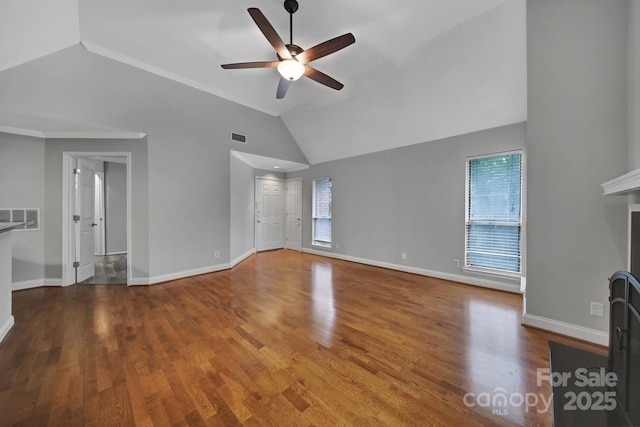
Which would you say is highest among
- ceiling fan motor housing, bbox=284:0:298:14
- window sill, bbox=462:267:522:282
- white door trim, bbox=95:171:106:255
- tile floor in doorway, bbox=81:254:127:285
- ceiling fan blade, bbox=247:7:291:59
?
ceiling fan motor housing, bbox=284:0:298:14

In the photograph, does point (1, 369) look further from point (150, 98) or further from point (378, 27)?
point (378, 27)

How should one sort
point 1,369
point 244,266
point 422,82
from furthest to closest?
point 244,266 < point 422,82 < point 1,369

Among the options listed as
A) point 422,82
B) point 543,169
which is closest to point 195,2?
point 422,82

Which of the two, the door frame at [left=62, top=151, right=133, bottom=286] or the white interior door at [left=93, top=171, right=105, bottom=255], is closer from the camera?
the door frame at [left=62, top=151, right=133, bottom=286]

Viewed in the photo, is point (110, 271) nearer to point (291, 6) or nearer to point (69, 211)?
point (69, 211)

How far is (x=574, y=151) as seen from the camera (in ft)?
7.09

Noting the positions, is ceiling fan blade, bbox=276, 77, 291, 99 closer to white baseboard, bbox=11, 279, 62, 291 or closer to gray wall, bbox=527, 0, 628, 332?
gray wall, bbox=527, 0, 628, 332

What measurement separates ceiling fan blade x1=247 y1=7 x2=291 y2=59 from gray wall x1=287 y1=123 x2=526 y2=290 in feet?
9.88

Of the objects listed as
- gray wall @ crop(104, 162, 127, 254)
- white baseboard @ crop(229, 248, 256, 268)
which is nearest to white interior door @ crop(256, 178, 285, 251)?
white baseboard @ crop(229, 248, 256, 268)

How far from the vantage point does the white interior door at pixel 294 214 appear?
674 centimetres

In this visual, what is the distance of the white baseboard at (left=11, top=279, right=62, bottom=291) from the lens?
3.41m

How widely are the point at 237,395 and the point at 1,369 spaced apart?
187cm

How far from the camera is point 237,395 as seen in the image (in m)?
1.53

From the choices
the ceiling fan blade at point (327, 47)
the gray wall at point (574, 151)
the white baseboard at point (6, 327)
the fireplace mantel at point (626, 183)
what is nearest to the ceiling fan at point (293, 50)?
the ceiling fan blade at point (327, 47)
